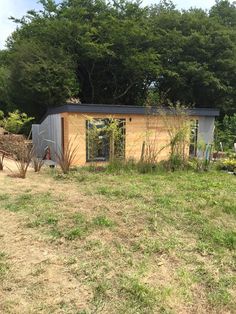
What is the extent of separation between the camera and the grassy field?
9.04 ft

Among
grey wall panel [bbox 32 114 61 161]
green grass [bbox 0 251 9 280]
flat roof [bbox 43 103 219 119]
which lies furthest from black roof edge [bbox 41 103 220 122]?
green grass [bbox 0 251 9 280]

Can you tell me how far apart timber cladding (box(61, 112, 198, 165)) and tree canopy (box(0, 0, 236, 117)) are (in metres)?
4.93

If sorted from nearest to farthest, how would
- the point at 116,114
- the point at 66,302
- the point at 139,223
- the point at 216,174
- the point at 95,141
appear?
the point at 66,302 < the point at 139,223 < the point at 216,174 < the point at 95,141 < the point at 116,114

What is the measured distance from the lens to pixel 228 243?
3791 mm

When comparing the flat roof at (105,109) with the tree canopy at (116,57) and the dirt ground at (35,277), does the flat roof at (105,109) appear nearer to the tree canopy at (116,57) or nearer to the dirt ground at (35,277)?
the tree canopy at (116,57)

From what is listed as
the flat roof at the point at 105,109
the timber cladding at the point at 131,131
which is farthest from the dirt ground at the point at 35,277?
the flat roof at the point at 105,109

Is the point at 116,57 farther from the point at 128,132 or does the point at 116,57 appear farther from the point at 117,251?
the point at 117,251

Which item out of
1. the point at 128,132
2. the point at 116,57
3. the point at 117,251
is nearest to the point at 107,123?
the point at 128,132

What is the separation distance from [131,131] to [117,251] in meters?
9.17

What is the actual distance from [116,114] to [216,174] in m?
4.64

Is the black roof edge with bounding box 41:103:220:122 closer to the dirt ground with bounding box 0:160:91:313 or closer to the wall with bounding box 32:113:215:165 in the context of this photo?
the wall with bounding box 32:113:215:165

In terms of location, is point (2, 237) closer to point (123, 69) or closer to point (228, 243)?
Result: point (228, 243)

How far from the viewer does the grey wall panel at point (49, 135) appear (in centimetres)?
1228

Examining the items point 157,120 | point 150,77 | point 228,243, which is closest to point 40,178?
point 228,243
